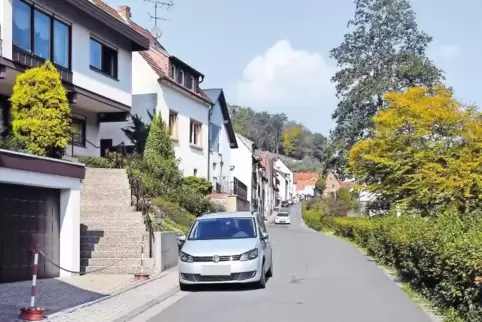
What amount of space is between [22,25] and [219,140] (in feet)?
83.7

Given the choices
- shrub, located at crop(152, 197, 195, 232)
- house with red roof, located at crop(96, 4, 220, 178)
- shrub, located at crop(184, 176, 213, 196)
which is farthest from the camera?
shrub, located at crop(184, 176, 213, 196)

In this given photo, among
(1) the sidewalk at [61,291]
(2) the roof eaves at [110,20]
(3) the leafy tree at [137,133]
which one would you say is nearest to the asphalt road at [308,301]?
(1) the sidewalk at [61,291]

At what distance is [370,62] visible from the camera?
45.2 metres

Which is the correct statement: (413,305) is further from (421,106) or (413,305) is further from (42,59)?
(421,106)

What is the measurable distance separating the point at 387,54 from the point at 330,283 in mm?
33069

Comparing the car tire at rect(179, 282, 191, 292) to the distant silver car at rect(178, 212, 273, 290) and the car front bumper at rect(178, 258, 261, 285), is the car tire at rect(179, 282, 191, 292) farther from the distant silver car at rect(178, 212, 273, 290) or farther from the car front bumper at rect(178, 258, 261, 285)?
the car front bumper at rect(178, 258, 261, 285)

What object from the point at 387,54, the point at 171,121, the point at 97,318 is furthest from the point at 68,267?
the point at 387,54

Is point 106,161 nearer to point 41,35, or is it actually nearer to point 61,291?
point 41,35

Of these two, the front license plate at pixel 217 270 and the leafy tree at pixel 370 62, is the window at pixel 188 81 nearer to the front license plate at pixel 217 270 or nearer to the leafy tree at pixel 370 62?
the leafy tree at pixel 370 62

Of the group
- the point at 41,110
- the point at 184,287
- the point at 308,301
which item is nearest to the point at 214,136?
the point at 41,110

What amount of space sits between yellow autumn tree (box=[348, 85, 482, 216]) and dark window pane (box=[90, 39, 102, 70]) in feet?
43.5

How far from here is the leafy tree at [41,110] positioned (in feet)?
53.3

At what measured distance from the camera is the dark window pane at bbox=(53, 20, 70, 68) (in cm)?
2022

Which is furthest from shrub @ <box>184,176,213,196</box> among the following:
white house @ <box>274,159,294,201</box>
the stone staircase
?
white house @ <box>274,159,294,201</box>
